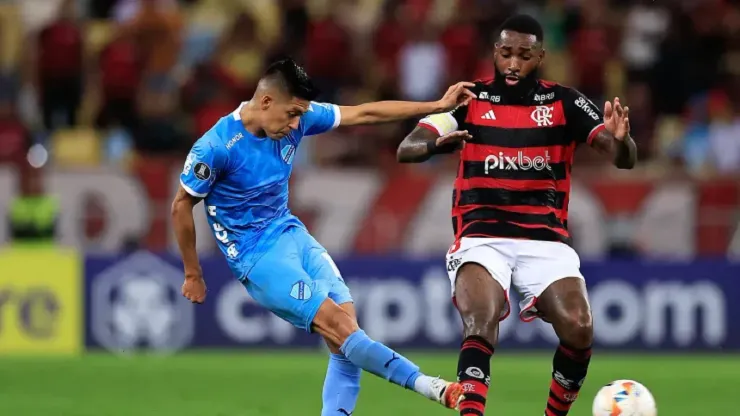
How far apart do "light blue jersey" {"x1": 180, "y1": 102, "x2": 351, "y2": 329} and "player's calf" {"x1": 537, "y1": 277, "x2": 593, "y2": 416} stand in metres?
1.23

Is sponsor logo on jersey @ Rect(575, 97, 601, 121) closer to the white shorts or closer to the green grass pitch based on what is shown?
the white shorts

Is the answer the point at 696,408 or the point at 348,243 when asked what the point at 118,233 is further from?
the point at 696,408

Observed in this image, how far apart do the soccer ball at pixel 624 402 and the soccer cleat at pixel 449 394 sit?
1.10m

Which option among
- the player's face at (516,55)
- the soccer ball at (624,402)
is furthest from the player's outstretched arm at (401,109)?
the soccer ball at (624,402)

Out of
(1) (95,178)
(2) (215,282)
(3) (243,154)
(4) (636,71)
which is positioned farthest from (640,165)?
(3) (243,154)

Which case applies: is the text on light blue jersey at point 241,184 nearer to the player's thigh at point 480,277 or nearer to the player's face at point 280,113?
the player's face at point 280,113

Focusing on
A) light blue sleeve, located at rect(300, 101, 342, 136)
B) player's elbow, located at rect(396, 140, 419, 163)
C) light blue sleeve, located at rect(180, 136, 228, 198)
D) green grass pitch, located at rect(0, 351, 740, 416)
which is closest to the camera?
light blue sleeve, located at rect(180, 136, 228, 198)

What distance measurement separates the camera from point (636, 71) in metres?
19.1

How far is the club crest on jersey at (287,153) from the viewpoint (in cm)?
869

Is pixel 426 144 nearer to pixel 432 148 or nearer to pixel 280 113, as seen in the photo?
pixel 432 148

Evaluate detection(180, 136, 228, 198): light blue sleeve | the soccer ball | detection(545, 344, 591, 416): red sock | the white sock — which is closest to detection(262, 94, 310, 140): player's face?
Result: detection(180, 136, 228, 198): light blue sleeve

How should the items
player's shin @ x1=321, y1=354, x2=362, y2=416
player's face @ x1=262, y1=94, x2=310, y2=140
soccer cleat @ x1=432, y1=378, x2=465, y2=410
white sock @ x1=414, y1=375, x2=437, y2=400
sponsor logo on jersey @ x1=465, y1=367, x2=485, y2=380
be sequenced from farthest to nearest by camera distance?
player's shin @ x1=321, y1=354, x2=362, y2=416, player's face @ x1=262, y1=94, x2=310, y2=140, sponsor logo on jersey @ x1=465, y1=367, x2=485, y2=380, white sock @ x1=414, y1=375, x2=437, y2=400, soccer cleat @ x1=432, y1=378, x2=465, y2=410

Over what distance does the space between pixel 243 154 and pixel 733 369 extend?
7.52 meters

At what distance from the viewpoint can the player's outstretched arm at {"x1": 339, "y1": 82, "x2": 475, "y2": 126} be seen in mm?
8797
